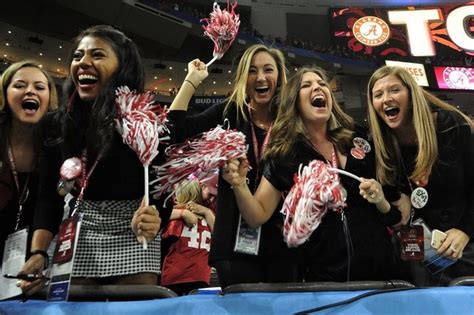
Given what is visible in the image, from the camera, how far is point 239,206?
147 centimetres

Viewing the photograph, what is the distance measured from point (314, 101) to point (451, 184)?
567mm

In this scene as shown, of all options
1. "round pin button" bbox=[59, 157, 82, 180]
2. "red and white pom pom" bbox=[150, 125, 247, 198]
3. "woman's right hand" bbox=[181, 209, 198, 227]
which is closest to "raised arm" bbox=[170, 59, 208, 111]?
"red and white pom pom" bbox=[150, 125, 247, 198]

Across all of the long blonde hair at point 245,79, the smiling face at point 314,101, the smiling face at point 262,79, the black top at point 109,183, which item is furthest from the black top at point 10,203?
the smiling face at point 314,101

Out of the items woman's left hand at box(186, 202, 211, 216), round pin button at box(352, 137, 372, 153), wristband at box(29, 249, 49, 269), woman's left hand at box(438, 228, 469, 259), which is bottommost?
wristband at box(29, 249, 49, 269)

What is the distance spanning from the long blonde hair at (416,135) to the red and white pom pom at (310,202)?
421mm

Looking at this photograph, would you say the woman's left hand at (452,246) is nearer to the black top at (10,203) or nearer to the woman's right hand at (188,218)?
the black top at (10,203)

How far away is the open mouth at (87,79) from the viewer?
4.84 feet

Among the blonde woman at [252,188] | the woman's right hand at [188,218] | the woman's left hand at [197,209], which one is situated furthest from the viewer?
the woman's left hand at [197,209]

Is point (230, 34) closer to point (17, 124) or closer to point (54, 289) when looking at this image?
point (17, 124)

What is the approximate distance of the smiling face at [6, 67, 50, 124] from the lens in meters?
1.69

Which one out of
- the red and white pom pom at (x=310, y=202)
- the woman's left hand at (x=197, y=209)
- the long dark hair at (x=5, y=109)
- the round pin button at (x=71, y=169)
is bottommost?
the red and white pom pom at (x=310, y=202)

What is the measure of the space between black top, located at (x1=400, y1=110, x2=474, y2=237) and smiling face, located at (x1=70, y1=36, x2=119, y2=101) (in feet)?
3.61

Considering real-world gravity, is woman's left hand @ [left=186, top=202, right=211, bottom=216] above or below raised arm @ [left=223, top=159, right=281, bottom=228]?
above

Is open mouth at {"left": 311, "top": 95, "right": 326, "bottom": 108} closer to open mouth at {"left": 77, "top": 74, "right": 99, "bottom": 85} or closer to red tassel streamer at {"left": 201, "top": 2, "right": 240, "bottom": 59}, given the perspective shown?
red tassel streamer at {"left": 201, "top": 2, "right": 240, "bottom": 59}
